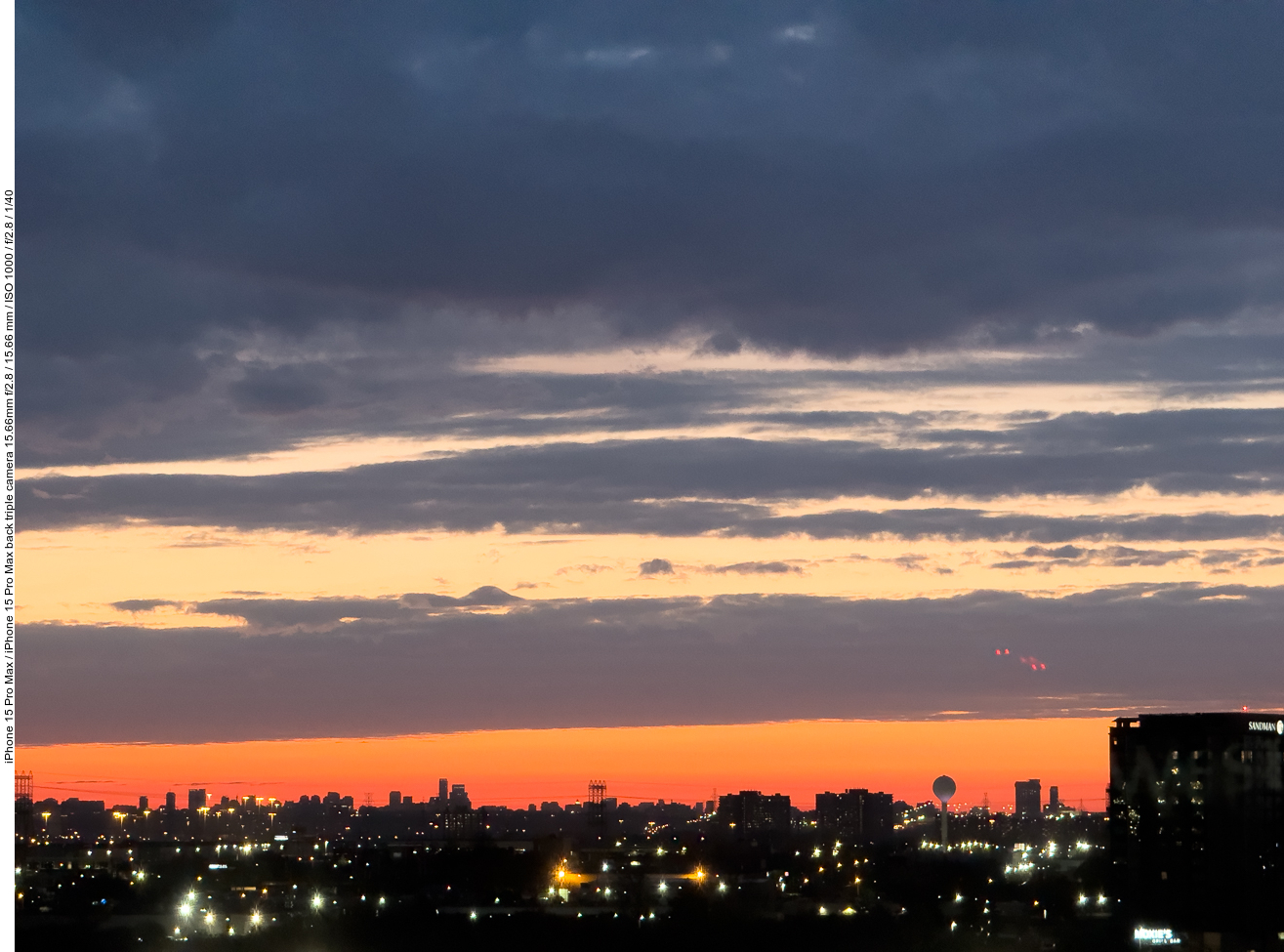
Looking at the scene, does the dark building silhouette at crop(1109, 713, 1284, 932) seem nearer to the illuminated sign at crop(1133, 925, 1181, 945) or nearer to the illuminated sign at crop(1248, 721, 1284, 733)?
the illuminated sign at crop(1248, 721, 1284, 733)

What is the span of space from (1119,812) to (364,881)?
237 feet

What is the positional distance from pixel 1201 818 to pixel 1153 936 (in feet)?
147

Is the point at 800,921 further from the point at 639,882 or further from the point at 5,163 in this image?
the point at 5,163

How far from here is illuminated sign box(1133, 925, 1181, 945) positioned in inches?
4277

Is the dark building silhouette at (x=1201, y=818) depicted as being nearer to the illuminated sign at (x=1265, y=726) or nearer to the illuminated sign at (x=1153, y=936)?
the illuminated sign at (x=1265, y=726)

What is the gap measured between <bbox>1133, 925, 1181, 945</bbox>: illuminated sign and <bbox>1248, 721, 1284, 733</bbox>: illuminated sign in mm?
44972

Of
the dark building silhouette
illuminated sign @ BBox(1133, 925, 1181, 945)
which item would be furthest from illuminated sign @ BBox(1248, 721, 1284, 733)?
illuminated sign @ BBox(1133, 925, 1181, 945)

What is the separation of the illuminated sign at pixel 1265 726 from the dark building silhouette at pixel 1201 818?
0.30 feet

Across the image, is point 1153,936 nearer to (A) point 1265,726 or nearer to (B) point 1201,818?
(B) point 1201,818

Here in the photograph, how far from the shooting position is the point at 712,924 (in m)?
105

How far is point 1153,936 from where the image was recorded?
11044 centimetres

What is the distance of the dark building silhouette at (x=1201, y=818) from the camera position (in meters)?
140

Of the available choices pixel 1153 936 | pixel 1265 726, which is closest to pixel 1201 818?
pixel 1265 726

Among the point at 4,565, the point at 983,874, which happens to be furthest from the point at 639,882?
the point at 4,565
